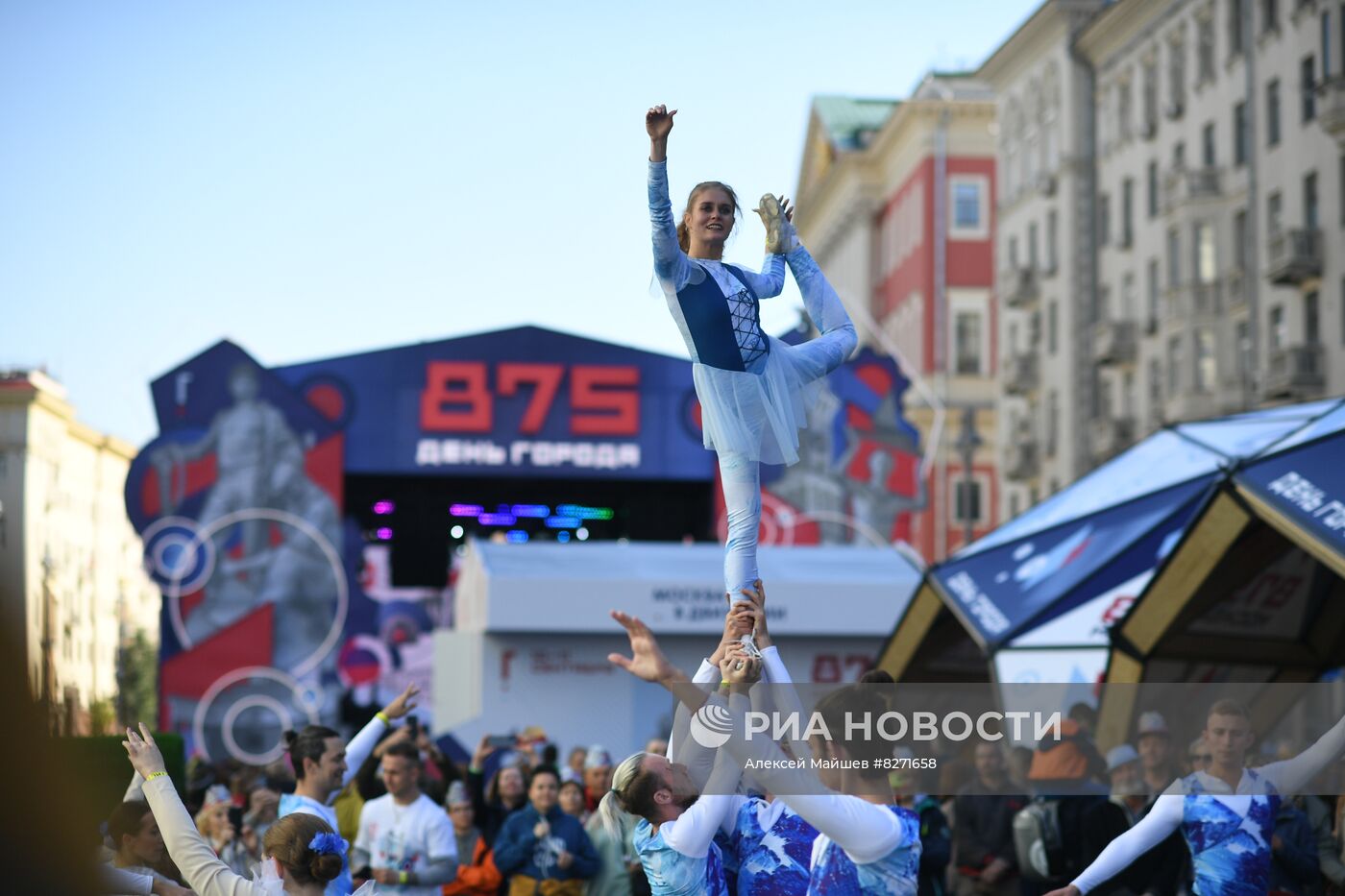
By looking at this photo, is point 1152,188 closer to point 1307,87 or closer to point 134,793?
point 1307,87

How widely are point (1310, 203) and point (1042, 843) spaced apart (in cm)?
3184

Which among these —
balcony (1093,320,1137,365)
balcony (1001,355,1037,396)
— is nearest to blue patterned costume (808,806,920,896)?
balcony (1093,320,1137,365)

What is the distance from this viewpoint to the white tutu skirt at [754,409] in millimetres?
5840

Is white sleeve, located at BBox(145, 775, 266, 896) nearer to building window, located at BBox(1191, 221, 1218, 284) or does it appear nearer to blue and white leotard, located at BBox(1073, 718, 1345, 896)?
blue and white leotard, located at BBox(1073, 718, 1345, 896)

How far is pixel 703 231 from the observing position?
5.82 metres

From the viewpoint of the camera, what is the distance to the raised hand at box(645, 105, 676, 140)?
534cm

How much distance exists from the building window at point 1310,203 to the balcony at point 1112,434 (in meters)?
9.88

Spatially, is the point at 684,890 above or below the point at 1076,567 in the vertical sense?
below

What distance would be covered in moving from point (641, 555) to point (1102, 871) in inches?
840

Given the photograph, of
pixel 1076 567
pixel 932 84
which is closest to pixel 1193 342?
pixel 932 84

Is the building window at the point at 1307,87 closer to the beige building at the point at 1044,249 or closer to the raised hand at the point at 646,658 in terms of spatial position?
the beige building at the point at 1044,249

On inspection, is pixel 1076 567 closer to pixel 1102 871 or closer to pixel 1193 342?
pixel 1102 871

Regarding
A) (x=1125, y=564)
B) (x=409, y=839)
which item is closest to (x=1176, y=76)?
(x=1125, y=564)

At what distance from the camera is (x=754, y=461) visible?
229 inches
